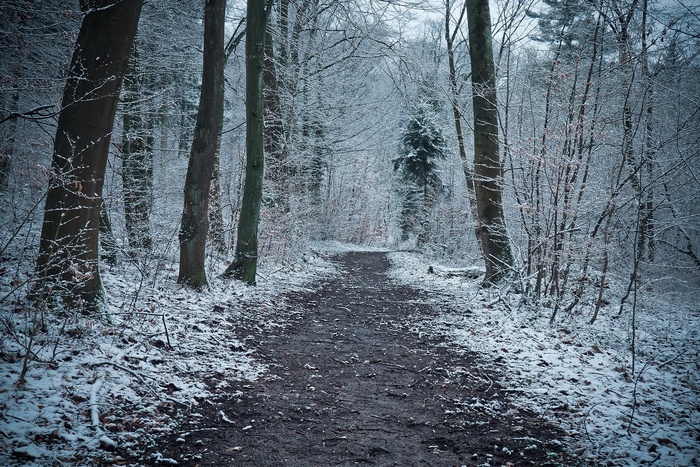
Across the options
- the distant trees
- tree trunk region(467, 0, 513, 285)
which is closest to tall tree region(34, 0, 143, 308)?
the distant trees

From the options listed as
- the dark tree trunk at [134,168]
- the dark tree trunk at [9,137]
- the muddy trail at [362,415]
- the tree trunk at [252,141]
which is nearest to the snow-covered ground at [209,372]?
the muddy trail at [362,415]

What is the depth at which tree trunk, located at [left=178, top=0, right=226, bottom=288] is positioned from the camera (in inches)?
259

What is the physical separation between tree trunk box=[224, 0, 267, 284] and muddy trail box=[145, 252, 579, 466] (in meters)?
2.88

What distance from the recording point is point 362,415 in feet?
11.4

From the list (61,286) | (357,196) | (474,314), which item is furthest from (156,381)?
(357,196)

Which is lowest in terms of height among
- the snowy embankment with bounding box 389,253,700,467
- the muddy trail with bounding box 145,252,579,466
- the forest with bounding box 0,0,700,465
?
the muddy trail with bounding box 145,252,579,466

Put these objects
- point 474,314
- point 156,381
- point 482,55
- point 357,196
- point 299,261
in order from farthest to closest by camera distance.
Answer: point 357,196 → point 299,261 → point 482,55 → point 474,314 → point 156,381

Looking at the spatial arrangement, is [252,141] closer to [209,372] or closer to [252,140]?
[252,140]

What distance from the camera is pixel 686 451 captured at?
2875mm

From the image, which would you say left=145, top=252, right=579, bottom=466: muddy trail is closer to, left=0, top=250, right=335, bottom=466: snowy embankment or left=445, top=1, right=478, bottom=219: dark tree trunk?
left=0, top=250, right=335, bottom=466: snowy embankment

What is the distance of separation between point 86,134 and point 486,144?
23.5ft

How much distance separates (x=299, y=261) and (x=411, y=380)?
344 inches

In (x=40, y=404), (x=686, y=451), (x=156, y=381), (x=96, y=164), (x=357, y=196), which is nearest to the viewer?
(x=40, y=404)

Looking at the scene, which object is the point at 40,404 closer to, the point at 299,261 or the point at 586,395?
the point at 586,395
